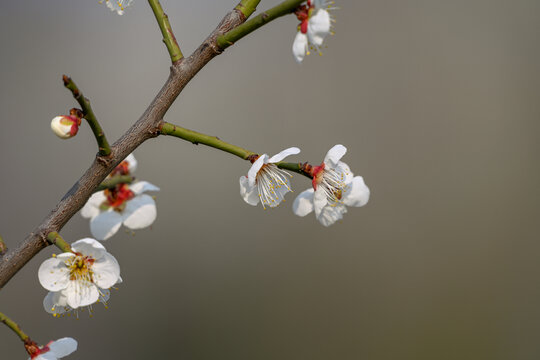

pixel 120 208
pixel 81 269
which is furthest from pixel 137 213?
pixel 81 269

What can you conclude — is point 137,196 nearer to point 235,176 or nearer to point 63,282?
point 63,282

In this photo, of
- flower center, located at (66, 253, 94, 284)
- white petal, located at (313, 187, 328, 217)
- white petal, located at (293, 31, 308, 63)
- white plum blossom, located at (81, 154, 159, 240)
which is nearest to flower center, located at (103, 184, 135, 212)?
white plum blossom, located at (81, 154, 159, 240)

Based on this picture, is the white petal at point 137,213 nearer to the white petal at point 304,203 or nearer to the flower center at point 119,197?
the flower center at point 119,197

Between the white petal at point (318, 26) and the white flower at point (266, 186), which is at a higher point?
the white petal at point (318, 26)

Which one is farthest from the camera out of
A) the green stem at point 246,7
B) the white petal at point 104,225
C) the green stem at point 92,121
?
the white petal at point 104,225

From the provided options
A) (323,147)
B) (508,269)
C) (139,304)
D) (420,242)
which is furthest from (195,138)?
(508,269)

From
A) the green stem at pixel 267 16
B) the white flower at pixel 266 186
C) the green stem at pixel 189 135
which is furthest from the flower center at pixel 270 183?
the green stem at pixel 267 16
